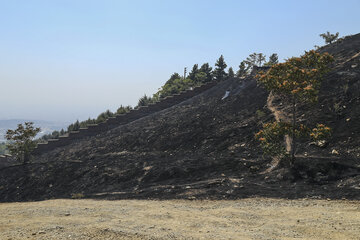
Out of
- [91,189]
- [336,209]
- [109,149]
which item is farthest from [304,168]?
[109,149]

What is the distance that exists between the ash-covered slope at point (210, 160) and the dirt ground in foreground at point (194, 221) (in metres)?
1.33

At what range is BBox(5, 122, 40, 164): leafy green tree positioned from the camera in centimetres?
2552

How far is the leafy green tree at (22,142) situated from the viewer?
25516 mm

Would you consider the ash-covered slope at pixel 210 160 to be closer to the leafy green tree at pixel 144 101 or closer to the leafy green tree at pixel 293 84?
the leafy green tree at pixel 293 84

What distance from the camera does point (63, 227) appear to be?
962 centimetres

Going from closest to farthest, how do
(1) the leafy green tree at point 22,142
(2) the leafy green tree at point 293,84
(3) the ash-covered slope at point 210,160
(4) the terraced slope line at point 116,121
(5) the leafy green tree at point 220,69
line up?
(3) the ash-covered slope at point 210,160
(2) the leafy green tree at point 293,84
(1) the leafy green tree at point 22,142
(4) the terraced slope line at point 116,121
(5) the leafy green tree at point 220,69

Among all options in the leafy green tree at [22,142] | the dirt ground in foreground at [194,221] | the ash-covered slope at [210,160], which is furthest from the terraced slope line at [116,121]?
the dirt ground in foreground at [194,221]

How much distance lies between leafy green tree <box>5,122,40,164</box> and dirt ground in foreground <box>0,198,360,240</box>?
1421 centimetres

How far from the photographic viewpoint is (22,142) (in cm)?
2595

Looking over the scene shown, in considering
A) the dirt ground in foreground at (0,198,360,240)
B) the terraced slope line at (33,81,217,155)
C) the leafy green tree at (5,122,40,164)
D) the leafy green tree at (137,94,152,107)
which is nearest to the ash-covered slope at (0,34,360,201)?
the leafy green tree at (5,122,40,164)

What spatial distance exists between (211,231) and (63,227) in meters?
4.93

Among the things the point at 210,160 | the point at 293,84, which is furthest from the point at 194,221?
the point at 293,84

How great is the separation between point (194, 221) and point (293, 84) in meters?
9.33

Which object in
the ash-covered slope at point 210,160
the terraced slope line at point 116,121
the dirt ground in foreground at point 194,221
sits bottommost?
the dirt ground in foreground at point 194,221
